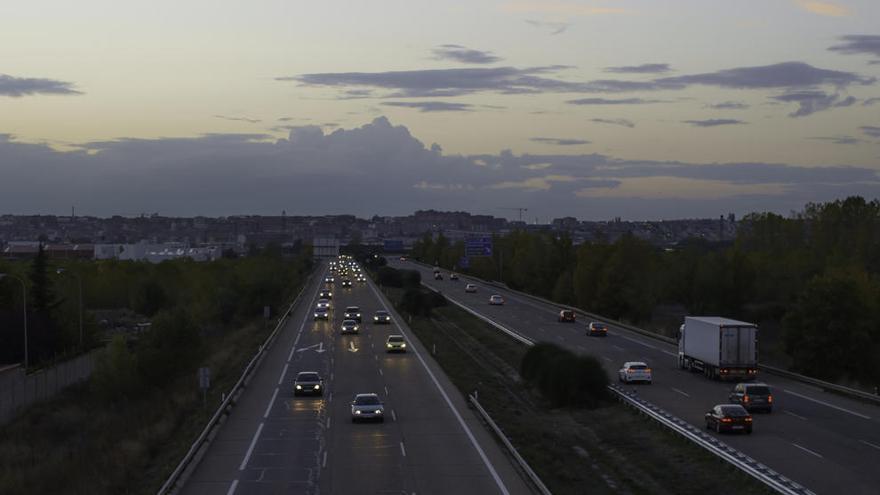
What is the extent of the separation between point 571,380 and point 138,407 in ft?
65.2

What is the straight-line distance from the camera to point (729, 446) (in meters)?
27.8

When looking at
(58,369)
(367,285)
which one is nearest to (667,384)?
(58,369)

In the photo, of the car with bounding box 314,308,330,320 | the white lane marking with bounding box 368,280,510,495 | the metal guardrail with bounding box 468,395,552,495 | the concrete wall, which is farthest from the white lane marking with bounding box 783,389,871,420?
the car with bounding box 314,308,330,320

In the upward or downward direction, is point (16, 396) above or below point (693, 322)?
below

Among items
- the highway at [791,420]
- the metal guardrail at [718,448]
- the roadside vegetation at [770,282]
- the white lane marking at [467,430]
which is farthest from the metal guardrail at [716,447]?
the roadside vegetation at [770,282]

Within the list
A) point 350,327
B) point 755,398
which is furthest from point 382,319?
point 755,398

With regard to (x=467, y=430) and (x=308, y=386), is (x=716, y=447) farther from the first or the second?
(x=308, y=386)

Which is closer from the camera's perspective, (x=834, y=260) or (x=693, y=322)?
(x=693, y=322)

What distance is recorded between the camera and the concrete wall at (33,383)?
1719 inches

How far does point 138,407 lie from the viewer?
45688mm

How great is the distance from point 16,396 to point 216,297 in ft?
184

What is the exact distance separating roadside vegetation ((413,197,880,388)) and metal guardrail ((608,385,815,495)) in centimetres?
2160

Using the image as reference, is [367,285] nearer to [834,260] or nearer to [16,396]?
[834,260]

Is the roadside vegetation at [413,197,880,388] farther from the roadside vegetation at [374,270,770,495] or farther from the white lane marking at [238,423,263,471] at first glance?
the white lane marking at [238,423,263,471]
